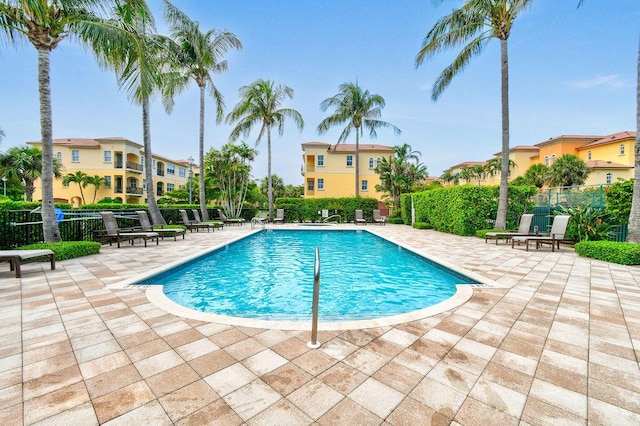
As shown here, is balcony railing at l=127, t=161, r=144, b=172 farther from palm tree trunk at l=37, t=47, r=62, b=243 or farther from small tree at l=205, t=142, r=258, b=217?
palm tree trunk at l=37, t=47, r=62, b=243

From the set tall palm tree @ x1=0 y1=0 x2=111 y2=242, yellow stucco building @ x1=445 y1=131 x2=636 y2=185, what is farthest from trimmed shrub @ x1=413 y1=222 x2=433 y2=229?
yellow stucco building @ x1=445 y1=131 x2=636 y2=185

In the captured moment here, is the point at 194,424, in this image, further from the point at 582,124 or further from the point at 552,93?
the point at 582,124

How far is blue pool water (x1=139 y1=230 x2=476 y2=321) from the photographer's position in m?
4.75

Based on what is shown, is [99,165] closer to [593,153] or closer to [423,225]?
[423,225]

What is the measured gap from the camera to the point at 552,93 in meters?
20.7

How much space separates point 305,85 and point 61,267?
21.4 m

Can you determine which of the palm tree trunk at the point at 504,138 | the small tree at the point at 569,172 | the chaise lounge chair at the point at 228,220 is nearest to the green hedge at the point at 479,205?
the palm tree trunk at the point at 504,138

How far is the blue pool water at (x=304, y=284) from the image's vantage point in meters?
4.75

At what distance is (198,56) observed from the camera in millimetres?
16969

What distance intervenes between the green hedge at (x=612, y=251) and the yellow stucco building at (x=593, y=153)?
31426 millimetres

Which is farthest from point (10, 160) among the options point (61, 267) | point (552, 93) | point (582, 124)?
point (582, 124)

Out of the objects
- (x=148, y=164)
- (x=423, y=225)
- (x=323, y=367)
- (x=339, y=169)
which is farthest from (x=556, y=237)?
(x=339, y=169)

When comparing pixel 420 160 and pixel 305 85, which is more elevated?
pixel 305 85

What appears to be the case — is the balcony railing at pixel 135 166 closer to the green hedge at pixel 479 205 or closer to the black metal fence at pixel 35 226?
the black metal fence at pixel 35 226
